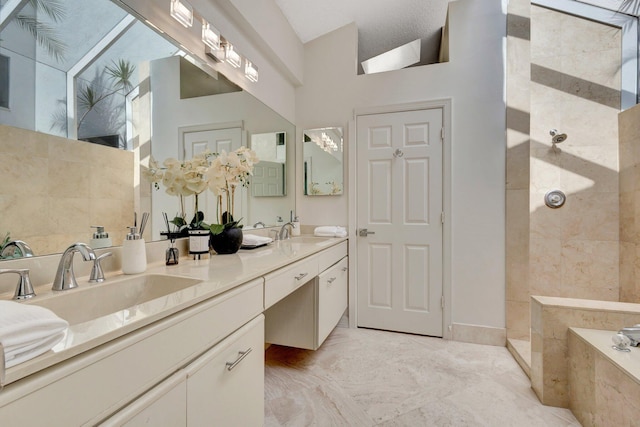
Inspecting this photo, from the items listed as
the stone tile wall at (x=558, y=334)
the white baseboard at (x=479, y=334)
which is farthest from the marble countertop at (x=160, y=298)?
the white baseboard at (x=479, y=334)

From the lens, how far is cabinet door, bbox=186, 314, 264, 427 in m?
0.82

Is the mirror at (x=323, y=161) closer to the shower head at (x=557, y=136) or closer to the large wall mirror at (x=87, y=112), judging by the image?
the large wall mirror at (x=87, y=112)

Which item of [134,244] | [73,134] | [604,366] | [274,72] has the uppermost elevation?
[274,72]

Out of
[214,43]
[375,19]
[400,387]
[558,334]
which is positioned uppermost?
[375,19]

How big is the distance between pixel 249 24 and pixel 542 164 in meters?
2.51

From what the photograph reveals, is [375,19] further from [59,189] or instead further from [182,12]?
[59,189]

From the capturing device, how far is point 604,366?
4.25ft

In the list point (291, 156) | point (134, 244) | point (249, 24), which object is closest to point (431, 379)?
point (134, 244)

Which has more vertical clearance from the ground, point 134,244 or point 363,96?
point 363,96

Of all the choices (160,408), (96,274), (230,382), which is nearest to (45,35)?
(96,274)

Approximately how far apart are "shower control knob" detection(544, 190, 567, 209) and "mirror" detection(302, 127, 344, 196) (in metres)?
1.71

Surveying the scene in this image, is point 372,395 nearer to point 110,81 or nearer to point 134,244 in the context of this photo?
point 134,244

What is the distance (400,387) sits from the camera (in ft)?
5.71

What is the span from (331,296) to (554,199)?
78.3 inches
